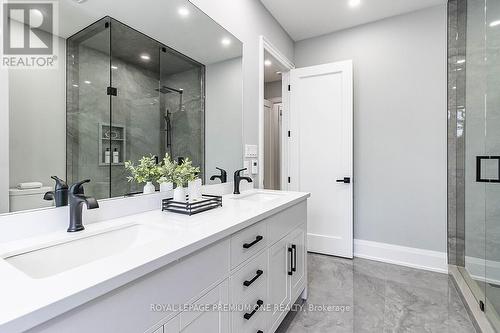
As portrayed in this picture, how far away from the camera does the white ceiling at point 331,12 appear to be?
2541 millimetres

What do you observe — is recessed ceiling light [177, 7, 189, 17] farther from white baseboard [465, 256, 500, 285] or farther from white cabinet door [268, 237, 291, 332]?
white baseboard [465, 256, 500, 285]

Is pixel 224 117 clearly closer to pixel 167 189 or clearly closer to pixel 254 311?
pixel 167 189

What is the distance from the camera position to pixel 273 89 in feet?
14.9

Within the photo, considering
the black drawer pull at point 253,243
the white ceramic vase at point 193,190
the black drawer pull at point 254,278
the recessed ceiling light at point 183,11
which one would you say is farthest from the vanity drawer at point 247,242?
the recessed ceiling light at point 183,11

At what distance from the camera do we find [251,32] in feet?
7.69

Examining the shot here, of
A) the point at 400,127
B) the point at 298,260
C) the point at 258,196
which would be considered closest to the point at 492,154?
the point at 400,127

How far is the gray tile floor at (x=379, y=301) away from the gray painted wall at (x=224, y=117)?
1.25m

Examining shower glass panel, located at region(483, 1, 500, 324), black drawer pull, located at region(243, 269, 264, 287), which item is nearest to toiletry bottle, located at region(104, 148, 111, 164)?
black drawer pull, located at region(243, 269, 264, 287)

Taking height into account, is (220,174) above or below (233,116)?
below

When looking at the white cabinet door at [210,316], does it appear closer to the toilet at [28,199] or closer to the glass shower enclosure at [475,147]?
the toilet at [28,199]

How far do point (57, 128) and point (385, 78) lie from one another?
307 centimetres

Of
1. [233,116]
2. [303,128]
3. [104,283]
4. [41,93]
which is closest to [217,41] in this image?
[233,116]

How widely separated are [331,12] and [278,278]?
2709mm

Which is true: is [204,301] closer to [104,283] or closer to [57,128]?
[104,283]
